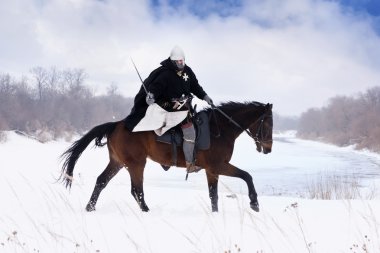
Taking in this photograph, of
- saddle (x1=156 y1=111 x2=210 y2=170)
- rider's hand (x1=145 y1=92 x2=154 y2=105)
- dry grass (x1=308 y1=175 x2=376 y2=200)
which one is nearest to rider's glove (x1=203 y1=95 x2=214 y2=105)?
saddle (x1=156 y1=111 x2=210 y2=170)

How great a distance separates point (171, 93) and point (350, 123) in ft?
222

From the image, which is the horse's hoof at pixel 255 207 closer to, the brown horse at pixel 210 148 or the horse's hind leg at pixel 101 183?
the brown horse at pixel 210 148

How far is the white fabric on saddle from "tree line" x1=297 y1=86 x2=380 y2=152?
140 ft

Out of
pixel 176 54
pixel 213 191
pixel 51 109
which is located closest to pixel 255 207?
pixel 213 191

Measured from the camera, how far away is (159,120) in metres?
5.50

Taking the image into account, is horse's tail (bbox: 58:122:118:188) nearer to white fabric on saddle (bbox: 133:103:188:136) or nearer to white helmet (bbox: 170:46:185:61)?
white fabric on saddle (bbox: 133:103:188:136)

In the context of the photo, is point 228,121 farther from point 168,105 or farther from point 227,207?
point 227,207

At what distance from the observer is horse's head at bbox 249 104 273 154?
236 inches

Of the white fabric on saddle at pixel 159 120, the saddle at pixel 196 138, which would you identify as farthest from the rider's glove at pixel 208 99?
the white fabric on saddle at pixel 159 120

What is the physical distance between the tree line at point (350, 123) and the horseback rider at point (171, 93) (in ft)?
139

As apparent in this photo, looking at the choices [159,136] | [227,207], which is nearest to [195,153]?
[159,136]

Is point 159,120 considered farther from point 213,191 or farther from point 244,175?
point 244,175

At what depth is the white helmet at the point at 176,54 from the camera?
576cm

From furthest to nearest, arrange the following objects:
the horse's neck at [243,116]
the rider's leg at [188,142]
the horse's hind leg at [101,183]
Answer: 1. the horse's neck at [243,116]
2. the horse's hind leg at [101,183]
3. the rider's leg at [188,142]
